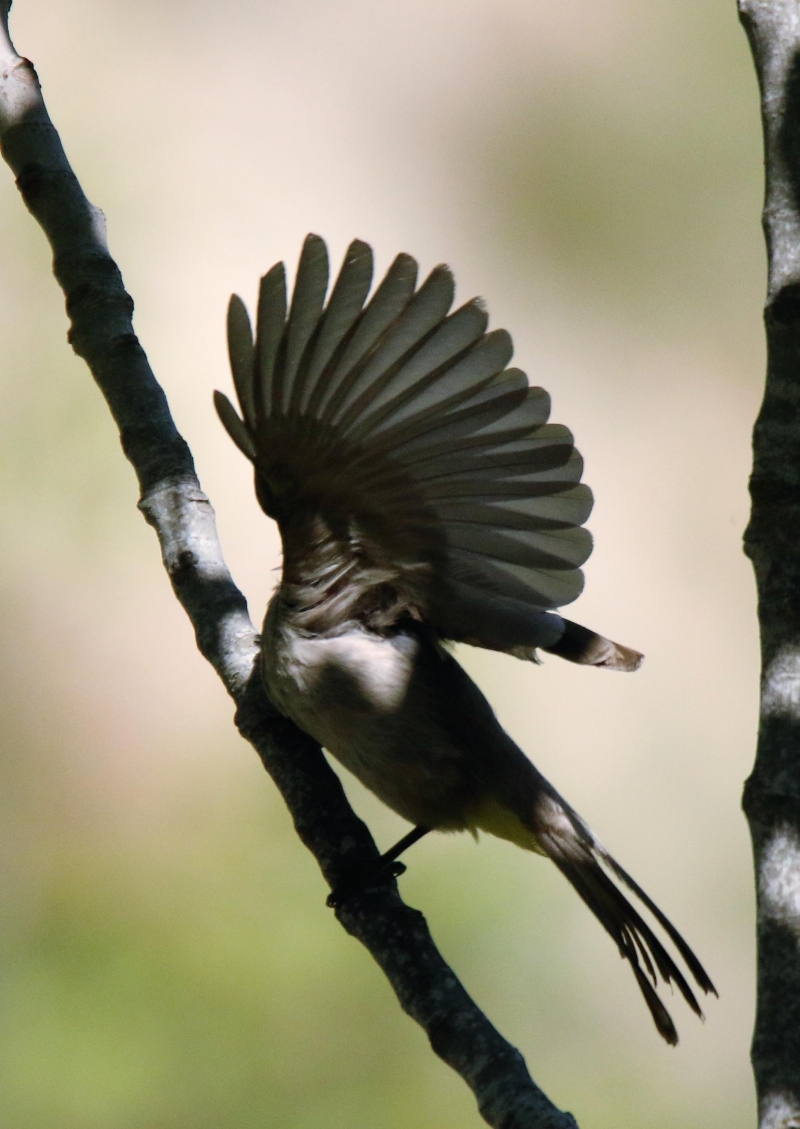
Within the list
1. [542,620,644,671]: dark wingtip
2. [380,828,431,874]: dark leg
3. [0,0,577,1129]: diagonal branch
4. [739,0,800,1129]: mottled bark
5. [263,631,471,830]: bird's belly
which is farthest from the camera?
[542,620,644,671]: dark wingtip

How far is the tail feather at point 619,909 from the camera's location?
5.56 ft

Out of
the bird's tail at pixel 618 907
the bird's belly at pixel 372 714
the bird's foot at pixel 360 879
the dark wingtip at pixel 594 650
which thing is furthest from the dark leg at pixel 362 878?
the dark wingtip at pixel 594 650

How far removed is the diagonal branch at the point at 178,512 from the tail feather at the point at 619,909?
0.38m

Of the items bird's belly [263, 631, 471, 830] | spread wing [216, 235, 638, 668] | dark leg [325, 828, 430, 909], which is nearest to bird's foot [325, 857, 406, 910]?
dark leg [325, 828, 430, 909]

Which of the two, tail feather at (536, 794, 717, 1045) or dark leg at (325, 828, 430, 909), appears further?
tail feather at (536, 794, 717, 1045)

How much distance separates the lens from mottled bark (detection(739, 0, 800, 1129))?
1101mm

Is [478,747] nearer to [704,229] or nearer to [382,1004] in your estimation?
[382,1004]

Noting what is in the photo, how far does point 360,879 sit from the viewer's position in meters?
1.55

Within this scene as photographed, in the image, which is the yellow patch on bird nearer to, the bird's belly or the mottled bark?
the bird's belly

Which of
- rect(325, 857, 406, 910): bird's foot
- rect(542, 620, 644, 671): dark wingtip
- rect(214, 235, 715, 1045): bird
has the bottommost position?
rect(325, 857, 406, 910): bird's foot

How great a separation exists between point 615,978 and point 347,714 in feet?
6.02

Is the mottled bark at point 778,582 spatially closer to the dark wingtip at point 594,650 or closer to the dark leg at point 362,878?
the dark leg at point 362,878

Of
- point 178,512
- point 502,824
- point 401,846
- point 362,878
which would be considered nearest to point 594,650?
point 502,824

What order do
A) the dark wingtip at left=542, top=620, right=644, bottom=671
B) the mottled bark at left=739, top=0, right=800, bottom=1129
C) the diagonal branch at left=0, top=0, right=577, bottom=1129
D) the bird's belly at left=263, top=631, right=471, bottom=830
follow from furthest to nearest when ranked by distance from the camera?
the dark wingtip at left=542, top=620, right=644, bottom=671
the bird's belly at left=263, top=631, right=471, bottom=830
the diagonal branch at left=0, top=0, right=577, bottom=1129
the mottled bark at left=739, top=0, right=800, bottom=1129
